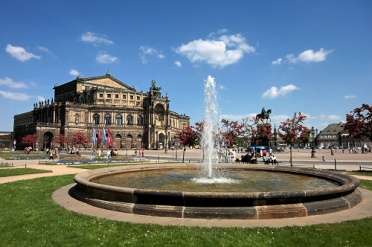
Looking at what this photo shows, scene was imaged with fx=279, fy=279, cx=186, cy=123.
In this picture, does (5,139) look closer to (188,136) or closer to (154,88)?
(154,88)

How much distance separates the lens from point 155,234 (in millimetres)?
6875

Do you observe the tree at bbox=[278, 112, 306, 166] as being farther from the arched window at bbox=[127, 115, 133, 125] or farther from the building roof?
the building roof

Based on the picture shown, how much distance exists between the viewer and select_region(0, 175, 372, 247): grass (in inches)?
255

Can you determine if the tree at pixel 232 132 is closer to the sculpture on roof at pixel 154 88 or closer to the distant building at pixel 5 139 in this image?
the sculpture on roof at pixel 154 88

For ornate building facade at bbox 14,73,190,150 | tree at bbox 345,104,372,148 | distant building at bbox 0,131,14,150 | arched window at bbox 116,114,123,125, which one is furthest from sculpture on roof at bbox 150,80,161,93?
tree at bbox 345,104,372,148

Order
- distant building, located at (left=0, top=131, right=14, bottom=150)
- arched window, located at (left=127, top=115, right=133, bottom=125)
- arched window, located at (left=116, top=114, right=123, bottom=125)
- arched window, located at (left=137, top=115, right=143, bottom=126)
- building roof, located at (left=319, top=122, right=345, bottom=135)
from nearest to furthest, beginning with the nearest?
arched window, located at (left=116, top=114, right=123, bottom=125), arched window, located at (left=127, top=115, right=133, bottom=125), arched window, located at (left=137, top=115, right=143, bottom=126), distant building, located at (left=0, top=131, right=14, bottom=150), building roof, located at (left=319, top=122, right=345, bottom=135)

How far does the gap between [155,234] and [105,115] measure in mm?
91573

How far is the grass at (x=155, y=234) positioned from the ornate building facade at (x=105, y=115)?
79027 millimetres

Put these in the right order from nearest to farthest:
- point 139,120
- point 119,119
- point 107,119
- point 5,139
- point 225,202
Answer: point 225,202
point 107,119
point 119,119
point 139,120
point 5,139

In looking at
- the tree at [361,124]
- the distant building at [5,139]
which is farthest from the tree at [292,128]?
the distant building at [5,139]

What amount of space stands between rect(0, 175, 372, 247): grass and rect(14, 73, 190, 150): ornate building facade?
79027 mm

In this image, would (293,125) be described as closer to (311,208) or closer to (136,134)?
(311,208)

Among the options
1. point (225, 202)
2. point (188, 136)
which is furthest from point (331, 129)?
point (225, 202)

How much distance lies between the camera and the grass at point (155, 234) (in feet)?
21.3
